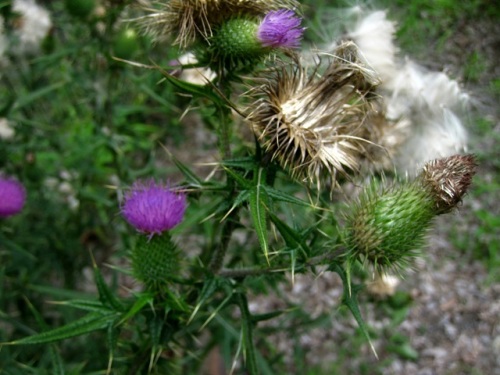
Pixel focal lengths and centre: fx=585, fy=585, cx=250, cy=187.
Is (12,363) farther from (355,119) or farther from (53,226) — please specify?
(355,119)

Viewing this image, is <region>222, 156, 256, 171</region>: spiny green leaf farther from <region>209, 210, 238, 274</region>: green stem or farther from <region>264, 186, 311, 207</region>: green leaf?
<region>209, 210, 238, 274</region>: green stem

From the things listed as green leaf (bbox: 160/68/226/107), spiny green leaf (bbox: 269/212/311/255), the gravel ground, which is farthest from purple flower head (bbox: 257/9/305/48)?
the gravel ground

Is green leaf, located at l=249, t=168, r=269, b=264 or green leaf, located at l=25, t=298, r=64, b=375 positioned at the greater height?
green leaf, located at l=249, t=168, r=269, b=264

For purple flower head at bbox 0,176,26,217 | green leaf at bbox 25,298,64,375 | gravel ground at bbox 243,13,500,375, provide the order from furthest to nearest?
gravel ground at bbox 243,13,500,375 → purple flower head at bbox 0,176,26,217 → green leaf at bbox 25,298,64,375

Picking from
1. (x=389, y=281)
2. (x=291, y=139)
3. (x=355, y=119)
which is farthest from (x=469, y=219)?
(x=291, y=139)

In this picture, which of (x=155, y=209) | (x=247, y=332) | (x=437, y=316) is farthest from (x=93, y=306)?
(x=437, y=316)

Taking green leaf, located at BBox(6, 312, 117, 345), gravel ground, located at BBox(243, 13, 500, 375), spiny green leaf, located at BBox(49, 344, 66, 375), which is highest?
green leaf, located at BBox(6, 312, 117, 345)

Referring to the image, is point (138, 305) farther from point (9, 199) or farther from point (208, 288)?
point (9, 199)
